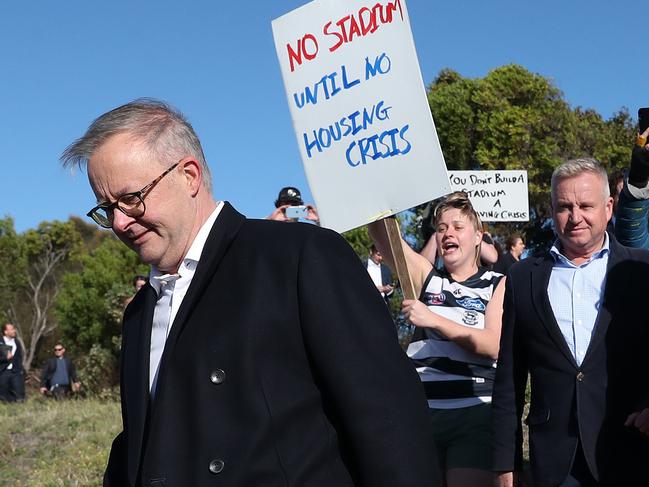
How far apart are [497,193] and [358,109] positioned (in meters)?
3.92

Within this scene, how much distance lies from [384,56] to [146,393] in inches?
94.8

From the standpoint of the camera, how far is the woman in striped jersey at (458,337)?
161 inches

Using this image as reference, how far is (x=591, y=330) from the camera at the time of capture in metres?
3.58

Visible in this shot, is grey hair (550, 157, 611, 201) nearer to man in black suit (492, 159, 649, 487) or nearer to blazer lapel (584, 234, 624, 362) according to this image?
man in black suit (492, 159, 649, 487)

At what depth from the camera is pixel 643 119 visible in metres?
3.76

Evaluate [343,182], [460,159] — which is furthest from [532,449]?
[460,159]

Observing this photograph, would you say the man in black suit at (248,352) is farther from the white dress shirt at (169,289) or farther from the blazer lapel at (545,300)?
the blazer lapel at (545,300)

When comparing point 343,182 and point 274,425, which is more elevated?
point 343,182

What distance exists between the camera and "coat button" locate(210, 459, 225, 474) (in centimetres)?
199

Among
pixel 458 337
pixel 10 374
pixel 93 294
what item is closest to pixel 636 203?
pixel 458 337

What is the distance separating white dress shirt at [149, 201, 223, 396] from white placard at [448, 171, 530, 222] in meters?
5.76

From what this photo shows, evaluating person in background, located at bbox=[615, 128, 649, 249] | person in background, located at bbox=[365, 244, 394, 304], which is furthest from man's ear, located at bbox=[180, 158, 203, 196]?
person in background, located at bbox=[365, 244, 394, 304]

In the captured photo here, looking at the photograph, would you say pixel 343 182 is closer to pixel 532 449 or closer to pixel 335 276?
pixel 532 449

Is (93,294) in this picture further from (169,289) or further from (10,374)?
(169,289)
